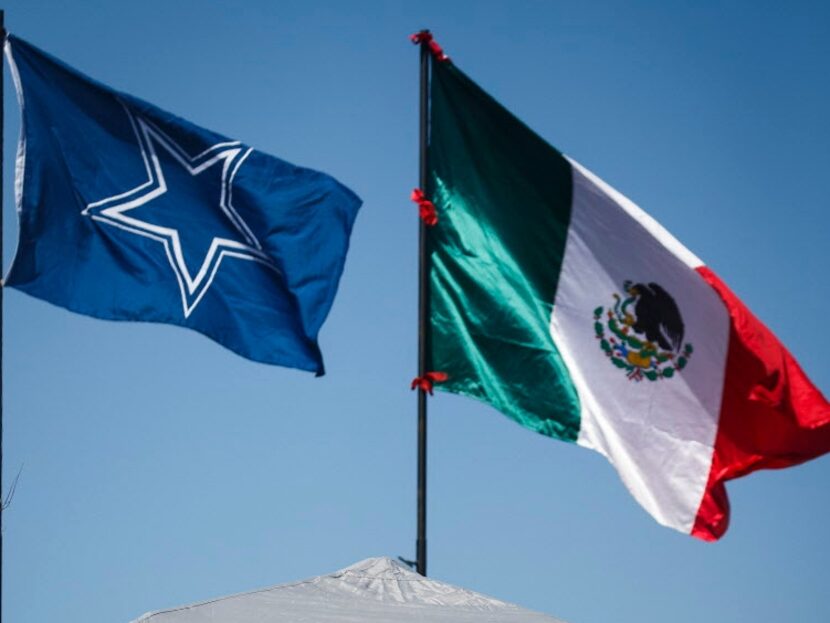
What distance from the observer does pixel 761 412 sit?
1321cm

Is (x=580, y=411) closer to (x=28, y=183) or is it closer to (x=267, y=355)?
(x=267, y=355)

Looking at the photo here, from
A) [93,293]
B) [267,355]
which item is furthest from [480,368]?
[93,293]

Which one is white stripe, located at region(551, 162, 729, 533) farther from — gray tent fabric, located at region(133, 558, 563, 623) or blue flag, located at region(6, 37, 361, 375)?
gray tent fabric, located at region(133, 558, 563, 623)

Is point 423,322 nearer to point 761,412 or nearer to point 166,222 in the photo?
point 166,222

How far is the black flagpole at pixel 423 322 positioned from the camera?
11.4 m

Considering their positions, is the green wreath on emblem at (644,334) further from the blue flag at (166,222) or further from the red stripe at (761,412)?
the blue flag at (166,222)

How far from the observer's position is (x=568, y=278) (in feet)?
Answer: 43.2

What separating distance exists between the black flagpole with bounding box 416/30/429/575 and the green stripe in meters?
0.13

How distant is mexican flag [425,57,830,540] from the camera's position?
41.4 feet

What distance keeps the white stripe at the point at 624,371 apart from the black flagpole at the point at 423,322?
49.5 inches

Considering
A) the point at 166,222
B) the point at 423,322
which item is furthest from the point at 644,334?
the point at 166,222

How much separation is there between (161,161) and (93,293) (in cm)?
150

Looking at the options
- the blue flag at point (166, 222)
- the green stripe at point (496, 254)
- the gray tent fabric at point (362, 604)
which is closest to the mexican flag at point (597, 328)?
the green stripe at point (496, 254)

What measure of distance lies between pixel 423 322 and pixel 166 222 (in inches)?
91.0
